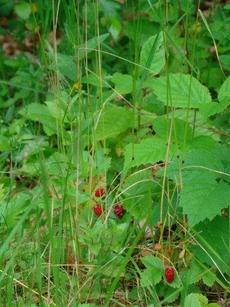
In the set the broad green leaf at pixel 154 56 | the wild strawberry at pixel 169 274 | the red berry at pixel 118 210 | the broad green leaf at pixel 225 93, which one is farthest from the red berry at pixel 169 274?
the broad green leaf at pixel 154 56

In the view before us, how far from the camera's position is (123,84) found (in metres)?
2.60

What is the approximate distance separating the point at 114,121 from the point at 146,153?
0.36 m

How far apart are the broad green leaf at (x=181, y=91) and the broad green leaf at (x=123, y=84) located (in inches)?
6.9

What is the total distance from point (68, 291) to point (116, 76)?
792mm

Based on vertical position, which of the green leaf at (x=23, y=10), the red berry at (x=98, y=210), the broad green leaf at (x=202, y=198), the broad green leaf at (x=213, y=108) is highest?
the broad green leaf at (x=213, y=108)

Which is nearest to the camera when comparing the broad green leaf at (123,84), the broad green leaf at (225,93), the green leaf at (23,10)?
the broad green leaf at (225,93)

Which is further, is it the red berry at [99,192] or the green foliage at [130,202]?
the red berry at [99,192]

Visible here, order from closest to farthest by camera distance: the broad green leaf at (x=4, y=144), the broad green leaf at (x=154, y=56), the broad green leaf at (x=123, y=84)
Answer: the broad green leaf at (x=154, y=56)
the broad green leaf at (x=123, y=84)
the broad green leaf at (x=4, y=144)

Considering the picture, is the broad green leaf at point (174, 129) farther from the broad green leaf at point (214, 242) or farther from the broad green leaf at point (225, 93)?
the broad green leaf at point (214, 242)

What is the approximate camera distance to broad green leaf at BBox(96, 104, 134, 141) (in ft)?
8.51

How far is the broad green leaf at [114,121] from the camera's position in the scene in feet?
8.51

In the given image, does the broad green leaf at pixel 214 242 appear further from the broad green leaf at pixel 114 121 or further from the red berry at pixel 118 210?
the broad green leaf at pixel 114 121

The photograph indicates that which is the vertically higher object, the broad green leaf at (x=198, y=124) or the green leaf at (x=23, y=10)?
the green leaf at (x=23, y=10)

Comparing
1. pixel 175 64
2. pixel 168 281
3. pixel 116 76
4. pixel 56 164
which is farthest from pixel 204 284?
pixel 175 64
